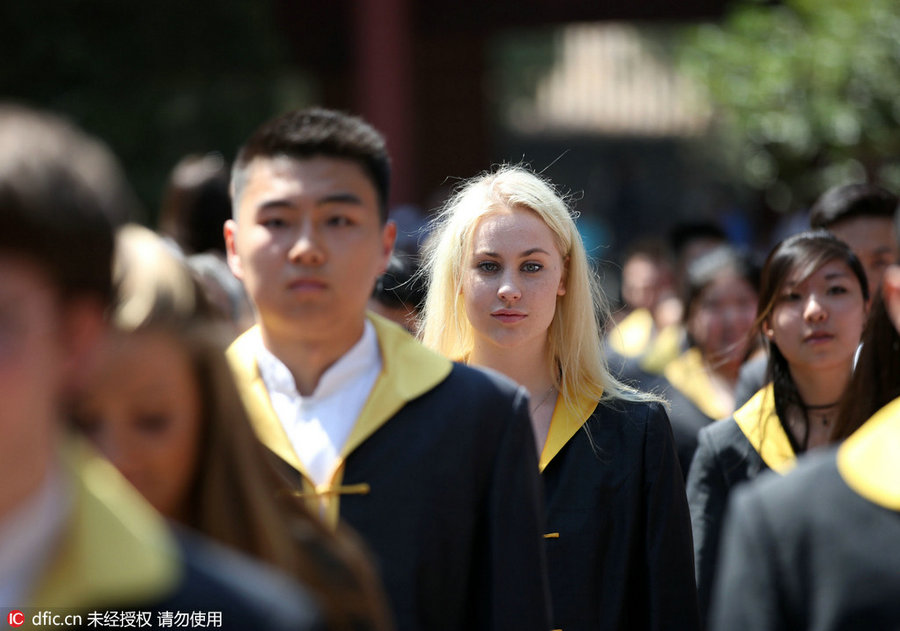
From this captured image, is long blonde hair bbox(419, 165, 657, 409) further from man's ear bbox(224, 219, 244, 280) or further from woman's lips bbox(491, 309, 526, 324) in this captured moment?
man's ear bbox(224, 219, 244, 280)

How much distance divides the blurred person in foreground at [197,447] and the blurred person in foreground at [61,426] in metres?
0.42

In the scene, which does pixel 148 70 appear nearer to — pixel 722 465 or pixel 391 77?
pixel 391 77

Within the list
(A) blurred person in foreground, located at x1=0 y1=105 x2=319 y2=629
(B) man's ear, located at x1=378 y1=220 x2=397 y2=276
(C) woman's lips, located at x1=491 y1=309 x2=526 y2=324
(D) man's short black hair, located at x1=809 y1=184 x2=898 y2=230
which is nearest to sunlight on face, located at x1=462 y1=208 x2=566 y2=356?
(C) woman's lips, located at x1=491 y1=309 x2=526 y2=324

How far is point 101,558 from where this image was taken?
1.49m

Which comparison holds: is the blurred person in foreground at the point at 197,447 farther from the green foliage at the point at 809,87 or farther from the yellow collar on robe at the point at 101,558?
the green foliage at the point at 809,87

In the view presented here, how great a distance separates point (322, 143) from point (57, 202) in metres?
1.40

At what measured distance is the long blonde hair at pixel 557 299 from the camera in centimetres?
371

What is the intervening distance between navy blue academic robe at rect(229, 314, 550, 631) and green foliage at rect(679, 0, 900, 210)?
7.00 metres

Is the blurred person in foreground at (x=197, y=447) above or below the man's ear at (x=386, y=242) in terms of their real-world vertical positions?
below

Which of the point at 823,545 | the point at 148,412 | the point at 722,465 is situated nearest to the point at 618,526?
the point at 722,465

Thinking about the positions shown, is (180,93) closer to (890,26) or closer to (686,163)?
(890,26)

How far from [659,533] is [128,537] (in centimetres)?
211

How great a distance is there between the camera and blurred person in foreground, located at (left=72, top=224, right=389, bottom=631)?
6.53 ft

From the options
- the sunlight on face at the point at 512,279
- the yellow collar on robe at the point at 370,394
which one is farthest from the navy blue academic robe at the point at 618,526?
the yellow collar on robe at the point at 370,394
